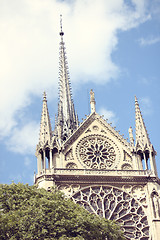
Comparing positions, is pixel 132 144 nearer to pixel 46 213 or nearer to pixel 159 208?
pixel 159 208

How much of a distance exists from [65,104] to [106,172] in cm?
1431

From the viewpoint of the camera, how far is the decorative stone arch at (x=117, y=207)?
37.6 metres

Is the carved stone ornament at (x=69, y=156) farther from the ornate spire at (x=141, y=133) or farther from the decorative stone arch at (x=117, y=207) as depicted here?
the ornate spire at (x=141, y=133)

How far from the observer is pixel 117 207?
38.2 meters

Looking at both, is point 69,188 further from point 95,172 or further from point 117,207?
point 117,207

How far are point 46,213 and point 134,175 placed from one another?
1034 centimetres

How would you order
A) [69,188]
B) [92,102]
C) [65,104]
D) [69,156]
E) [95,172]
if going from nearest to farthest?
[69,188], [95,172], [69,156], [92,102], [65,104]

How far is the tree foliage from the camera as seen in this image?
28.9 m

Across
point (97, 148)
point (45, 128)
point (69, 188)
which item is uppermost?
point (45, 128)

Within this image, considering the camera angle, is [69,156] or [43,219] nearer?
[43,219]

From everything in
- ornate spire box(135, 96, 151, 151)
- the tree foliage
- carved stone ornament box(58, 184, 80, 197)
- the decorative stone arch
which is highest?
ornate spire box(135, 96, 151, 151)

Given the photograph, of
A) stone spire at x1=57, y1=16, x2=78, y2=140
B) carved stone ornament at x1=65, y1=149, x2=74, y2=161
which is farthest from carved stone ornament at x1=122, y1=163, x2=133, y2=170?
stone spire at x1=57, y1=16, x2=78, y2=140

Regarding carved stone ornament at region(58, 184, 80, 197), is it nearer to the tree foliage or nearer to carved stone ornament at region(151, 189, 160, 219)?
carved stone ornament at region(151, 189, 160, 219)

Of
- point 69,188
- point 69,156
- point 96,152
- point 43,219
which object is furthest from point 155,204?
point 43,219
